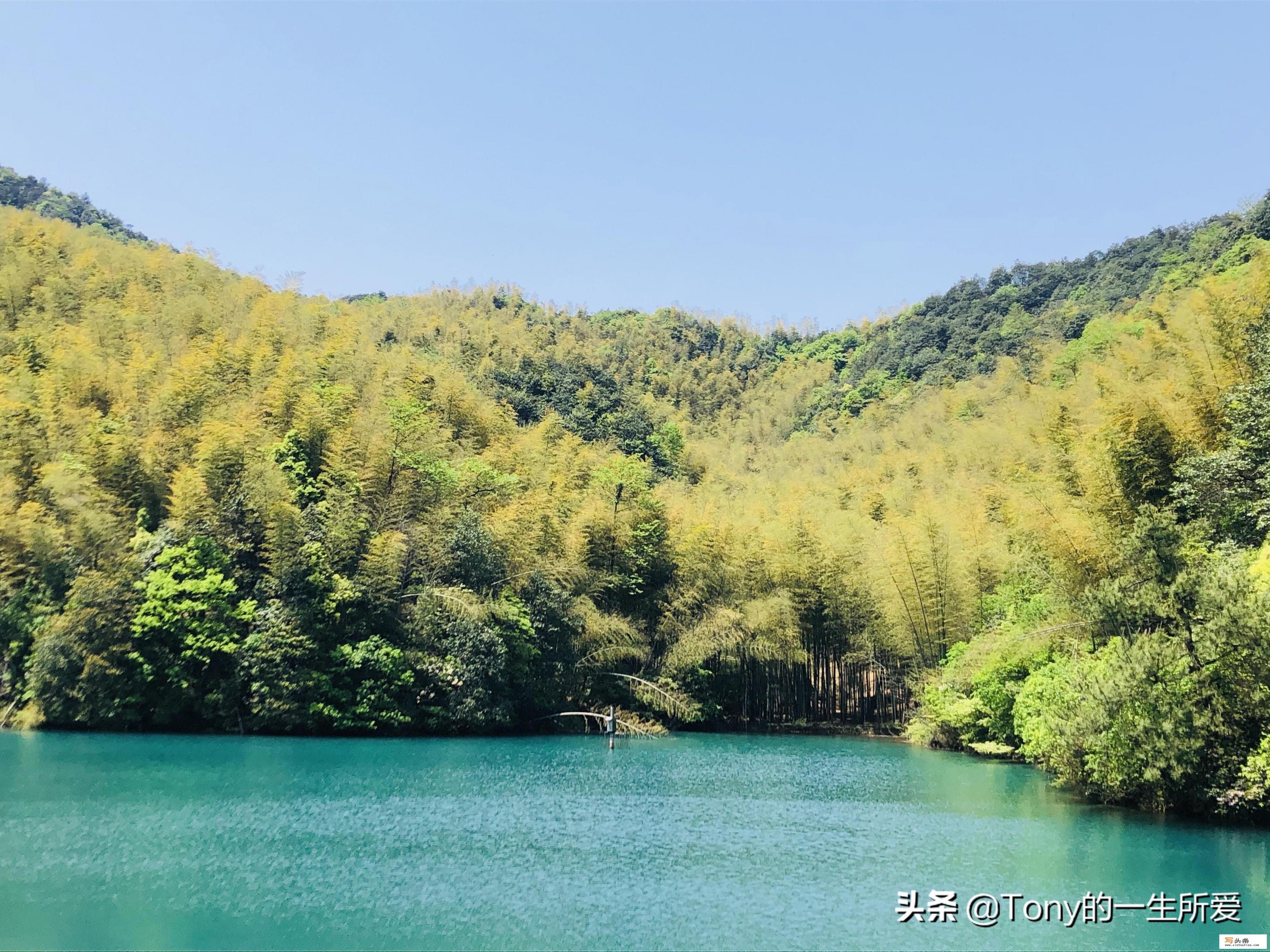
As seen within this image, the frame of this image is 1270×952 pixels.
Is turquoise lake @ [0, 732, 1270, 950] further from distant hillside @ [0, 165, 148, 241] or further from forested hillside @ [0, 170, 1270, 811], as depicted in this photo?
distant hillside @ [0, 165, 148, 241]

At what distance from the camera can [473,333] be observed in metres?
59.9

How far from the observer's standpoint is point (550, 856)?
1318 centimetres

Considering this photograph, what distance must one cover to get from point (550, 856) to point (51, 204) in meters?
74.0

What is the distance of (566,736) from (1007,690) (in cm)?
1264

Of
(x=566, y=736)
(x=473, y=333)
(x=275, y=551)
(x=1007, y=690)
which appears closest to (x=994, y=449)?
(x=1007, y=690)

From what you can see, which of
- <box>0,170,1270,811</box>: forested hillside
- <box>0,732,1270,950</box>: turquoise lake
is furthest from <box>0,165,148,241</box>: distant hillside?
<box>0,732,1270,950</box>: turquoise lake

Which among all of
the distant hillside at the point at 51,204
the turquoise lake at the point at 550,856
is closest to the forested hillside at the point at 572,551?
the turquoise lake at the point at 550,856

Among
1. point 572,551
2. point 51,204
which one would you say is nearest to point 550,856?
point 572,551

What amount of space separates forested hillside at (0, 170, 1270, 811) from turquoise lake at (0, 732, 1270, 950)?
2576 mm

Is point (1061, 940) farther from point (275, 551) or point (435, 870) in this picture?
point (275, 551)

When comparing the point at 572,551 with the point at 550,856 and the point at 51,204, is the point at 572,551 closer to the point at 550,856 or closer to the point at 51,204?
the point at 550,856

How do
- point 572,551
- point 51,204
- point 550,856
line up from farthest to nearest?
point 51,204 → point 572,551 → point 550,856

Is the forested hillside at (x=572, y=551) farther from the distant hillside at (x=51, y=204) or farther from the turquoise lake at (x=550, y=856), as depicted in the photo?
the distant hillside at (x=51, y=204)

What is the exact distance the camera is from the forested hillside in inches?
666
